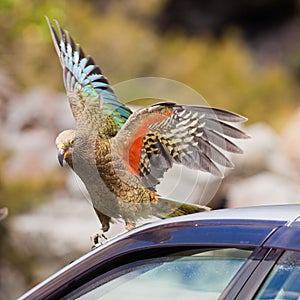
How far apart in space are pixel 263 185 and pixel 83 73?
5931mm

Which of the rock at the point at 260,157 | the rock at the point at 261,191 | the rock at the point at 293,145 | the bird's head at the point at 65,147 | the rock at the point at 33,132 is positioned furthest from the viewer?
the rock at the point at 293,145

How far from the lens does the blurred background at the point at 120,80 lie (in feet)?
27.3

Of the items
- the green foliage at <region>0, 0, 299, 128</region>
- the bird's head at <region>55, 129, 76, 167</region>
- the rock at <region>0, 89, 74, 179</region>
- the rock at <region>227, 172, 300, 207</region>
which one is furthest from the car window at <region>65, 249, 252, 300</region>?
the green foliage at <region>0, 0, 299, 128</region>

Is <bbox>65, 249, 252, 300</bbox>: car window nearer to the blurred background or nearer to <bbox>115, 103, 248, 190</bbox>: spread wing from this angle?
<bbox>115, 103, 248, 190</bbox>: spread wing

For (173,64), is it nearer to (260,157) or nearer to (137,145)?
(260,157)

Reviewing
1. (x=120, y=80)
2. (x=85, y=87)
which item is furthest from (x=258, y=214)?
(x=120, y=80)

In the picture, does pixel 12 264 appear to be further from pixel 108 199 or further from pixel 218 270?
pixel 218 270

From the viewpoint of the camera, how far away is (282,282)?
6.11 feet

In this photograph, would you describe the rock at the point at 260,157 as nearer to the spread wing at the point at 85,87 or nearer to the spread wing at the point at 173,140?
the spread wing at the point at 85,87

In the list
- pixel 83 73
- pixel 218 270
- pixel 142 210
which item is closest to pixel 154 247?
pixel 218 270

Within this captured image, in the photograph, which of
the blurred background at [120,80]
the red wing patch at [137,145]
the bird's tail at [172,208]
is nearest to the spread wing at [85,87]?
the red wing patch at [137,145]

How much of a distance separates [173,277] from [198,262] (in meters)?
0.09

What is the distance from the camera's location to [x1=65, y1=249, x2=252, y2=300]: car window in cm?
199

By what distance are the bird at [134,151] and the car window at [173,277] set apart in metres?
1.22
